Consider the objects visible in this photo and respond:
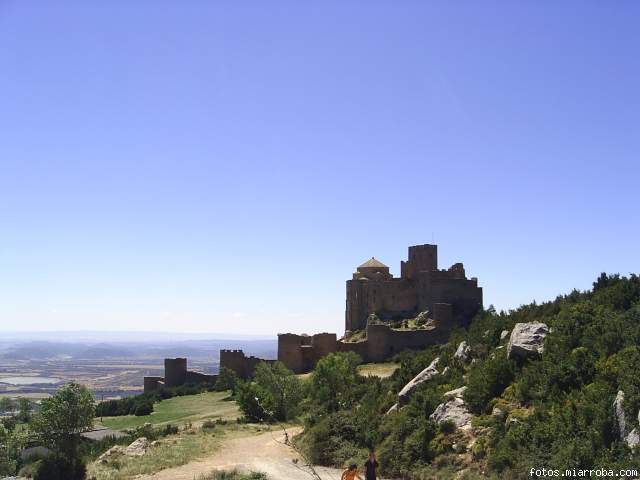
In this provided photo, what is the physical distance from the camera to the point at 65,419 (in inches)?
1018

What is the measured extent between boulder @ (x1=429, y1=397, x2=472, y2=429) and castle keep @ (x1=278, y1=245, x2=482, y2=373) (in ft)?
88.5

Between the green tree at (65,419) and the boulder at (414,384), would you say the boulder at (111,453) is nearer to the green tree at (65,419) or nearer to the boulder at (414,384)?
the green tree at (65,419)

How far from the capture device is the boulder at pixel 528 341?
18141 millimetres

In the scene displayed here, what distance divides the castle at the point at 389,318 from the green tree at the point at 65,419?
80.1 ft

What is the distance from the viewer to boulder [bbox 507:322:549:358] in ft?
59.5

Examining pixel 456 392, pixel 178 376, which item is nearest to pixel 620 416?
pixel 456 392

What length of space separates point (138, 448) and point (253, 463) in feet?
25.8

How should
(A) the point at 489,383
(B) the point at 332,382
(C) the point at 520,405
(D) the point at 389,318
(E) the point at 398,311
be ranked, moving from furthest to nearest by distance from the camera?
(E) the point at 398,311
(D) the point at 389,318
(B) the point at 332,382
(A) the point at 489,383
(C) the point at 520,405

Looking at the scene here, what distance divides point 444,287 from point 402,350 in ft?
25.3

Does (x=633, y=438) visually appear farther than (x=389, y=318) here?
No

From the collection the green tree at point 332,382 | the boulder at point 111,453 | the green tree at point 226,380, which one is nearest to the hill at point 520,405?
the green tree at point 332,382

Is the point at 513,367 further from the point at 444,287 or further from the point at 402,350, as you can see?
the point at 444,287

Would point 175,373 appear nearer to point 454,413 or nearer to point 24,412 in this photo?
point 24,412

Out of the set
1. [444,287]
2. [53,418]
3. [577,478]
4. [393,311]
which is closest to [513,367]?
[577,478]
